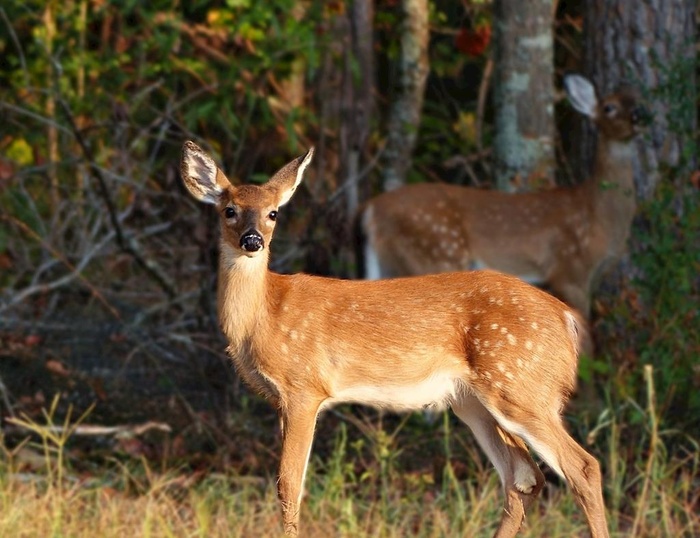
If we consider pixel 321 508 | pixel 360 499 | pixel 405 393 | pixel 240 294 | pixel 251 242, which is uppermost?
pixel 251 242

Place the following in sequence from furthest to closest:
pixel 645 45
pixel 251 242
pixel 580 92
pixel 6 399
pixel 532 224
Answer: pixel 532 224
pixel 580 92
pixel 645 45
pixel 6 399
pixel 251 242

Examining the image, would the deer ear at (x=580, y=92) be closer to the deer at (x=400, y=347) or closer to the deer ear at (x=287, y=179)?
the deer at (x=400, y=347)

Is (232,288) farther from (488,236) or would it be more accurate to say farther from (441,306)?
(488,236)

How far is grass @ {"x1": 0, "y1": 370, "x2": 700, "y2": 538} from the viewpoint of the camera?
5.57m

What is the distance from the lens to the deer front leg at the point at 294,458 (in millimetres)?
4930

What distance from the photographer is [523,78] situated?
29.9 feet

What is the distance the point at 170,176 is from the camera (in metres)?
7.79

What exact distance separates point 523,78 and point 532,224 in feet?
3.05

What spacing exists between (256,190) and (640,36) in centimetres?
444

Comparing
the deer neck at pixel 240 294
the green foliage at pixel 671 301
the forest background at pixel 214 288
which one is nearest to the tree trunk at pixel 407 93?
the forest background at pixel 214 288

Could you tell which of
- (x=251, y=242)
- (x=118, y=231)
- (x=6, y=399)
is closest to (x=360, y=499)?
(x=6, y=399)

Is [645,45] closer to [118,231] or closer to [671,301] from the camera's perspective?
[671,301]

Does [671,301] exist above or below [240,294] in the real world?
below

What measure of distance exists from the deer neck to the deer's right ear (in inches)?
9.0
